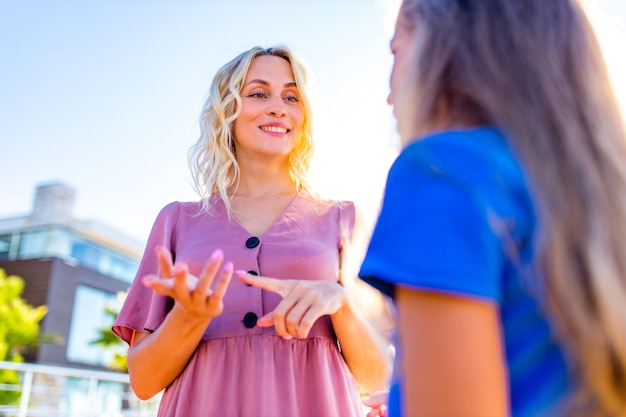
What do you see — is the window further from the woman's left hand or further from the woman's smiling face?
the woman's left hand

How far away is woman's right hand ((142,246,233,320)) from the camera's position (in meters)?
1.14

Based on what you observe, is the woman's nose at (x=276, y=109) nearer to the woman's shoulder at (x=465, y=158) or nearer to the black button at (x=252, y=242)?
the black button at (x=252, y=242)

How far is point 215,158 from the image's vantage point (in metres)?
2.29

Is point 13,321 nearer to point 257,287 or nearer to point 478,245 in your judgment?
point 257,287

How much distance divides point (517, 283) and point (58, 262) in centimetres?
2629

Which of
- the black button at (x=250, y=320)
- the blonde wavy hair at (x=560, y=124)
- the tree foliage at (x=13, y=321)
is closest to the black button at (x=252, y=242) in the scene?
the black button at (x=250, y=320)

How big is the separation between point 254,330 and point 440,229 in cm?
118

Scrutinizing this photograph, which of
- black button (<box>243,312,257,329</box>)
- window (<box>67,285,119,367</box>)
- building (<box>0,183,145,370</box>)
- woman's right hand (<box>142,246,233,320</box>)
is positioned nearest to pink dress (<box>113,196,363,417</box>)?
black button (<box>243,312,257,329</box>)

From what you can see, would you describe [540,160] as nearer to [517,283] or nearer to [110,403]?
[517,283]

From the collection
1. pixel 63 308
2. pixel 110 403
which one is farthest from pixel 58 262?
pixel 110 403

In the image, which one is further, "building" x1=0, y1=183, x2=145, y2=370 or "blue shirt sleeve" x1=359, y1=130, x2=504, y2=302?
"building" x1=0, y1=183, x2=145, y2=370

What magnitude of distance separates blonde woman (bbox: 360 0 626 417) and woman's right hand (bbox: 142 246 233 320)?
0.43 meters

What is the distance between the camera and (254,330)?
5.91ft

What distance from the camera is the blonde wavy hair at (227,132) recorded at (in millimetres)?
2264
